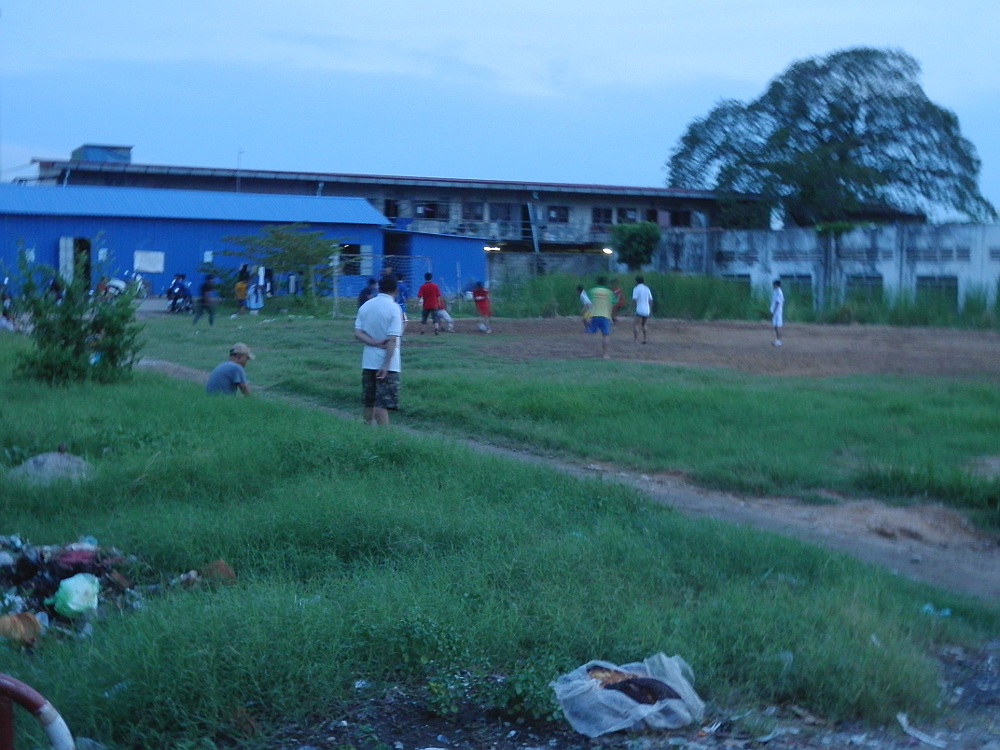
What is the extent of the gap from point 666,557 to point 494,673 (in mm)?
2042

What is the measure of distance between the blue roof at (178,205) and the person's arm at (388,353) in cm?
3351

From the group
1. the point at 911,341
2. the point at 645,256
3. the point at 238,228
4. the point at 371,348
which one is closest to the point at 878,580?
the point at 371,348

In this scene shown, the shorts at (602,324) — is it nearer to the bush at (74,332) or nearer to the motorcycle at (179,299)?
the bush at (74,332)

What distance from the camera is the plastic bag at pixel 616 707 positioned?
15.3ft

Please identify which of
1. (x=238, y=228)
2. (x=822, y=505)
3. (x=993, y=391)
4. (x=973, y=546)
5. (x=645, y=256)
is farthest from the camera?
(x=645, y=256)

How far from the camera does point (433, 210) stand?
5628 centimetres

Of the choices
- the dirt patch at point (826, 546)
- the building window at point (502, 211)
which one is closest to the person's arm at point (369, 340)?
the dirt patch at point (826, 546)

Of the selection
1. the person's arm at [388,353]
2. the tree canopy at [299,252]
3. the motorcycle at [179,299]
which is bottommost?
the person's arm at [388,353]

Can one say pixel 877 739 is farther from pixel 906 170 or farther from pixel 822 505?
pixel 906 170

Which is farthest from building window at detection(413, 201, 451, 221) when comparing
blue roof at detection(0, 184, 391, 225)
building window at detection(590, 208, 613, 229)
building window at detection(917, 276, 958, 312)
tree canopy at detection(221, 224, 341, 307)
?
building window at detection(917, 276, 958, 312)

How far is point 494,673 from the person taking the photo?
5086mm

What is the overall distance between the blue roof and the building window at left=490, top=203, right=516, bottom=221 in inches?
426

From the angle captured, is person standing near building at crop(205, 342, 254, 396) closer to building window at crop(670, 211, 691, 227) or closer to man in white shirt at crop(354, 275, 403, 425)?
man in white shirt at crop(354, 275, 403, 425)

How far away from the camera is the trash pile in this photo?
224 inches
